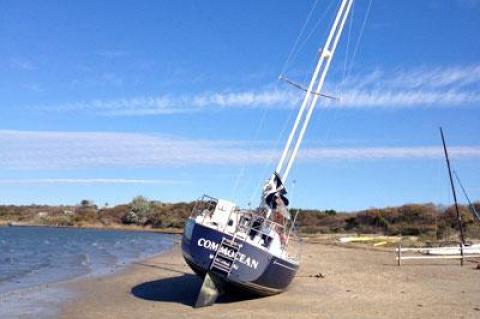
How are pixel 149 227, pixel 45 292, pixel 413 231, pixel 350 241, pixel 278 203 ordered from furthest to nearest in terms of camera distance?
1. pixel 149 227
2. pixel 413 231
3. pixel 350 241
4. pixel 45 292
5. pixel 278 203

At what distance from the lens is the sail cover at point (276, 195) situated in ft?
71.7

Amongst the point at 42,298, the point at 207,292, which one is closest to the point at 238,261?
the point at 207,292

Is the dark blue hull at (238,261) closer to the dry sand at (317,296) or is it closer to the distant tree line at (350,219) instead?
the dry sand at (317,296)

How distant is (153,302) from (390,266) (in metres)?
16.3

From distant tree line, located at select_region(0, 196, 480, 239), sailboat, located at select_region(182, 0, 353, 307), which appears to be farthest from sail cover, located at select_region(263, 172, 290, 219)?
distant tree line, located at select_region(0, 196, 480, 239)

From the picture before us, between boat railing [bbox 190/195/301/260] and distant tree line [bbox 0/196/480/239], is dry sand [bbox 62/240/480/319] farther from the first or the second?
distant tree line [bbox 0/196/480/239]


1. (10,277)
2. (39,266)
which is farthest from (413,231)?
(10,277)

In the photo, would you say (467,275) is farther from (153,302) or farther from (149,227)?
(149,227)

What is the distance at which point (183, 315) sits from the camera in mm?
17734

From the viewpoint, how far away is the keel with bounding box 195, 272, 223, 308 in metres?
19.0

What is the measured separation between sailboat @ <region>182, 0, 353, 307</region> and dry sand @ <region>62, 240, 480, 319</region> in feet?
2.49

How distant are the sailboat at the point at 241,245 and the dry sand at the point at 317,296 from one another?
76 centimetres

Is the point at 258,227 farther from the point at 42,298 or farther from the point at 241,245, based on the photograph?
the point at 42,298

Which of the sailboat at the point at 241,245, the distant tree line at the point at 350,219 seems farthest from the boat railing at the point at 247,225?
the distant tree line at the point at 350,219
